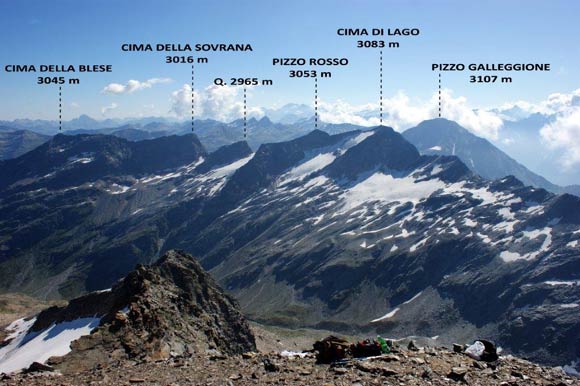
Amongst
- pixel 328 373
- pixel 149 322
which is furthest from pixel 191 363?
pixel 149 322

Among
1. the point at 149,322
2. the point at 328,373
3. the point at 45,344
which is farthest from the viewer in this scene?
the point at 45,344

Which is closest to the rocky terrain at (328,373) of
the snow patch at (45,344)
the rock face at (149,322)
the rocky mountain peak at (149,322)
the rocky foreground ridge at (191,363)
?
the rocky foreground ridge at (191,363)

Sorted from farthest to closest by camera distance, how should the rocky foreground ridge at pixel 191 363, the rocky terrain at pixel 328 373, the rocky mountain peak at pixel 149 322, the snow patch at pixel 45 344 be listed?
the snow patch at pixel 45 344 → the rocky mountain peak at pixel 149 322 → the rocky foreground ridge at pixel 191 363 → the rocky terrain at pixel 328 373

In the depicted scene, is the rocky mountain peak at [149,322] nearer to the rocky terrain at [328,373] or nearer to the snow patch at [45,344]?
the snow patch at [45,344]

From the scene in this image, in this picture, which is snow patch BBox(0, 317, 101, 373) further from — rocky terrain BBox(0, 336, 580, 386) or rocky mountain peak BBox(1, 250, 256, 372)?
rocky terrain BBox(0, 336, 580, 386)

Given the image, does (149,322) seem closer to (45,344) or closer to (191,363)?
(45,344)

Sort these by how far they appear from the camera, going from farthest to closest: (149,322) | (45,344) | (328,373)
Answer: (45,344), (149,322), (328,373)

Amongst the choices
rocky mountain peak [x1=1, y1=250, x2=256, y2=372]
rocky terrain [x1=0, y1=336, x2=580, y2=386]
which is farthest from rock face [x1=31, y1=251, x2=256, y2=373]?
rocky terrain [x1=0, y1=336, x2=580, y2=386]

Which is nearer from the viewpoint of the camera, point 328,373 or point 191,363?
point 328,373

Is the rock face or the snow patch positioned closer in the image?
the rock face
